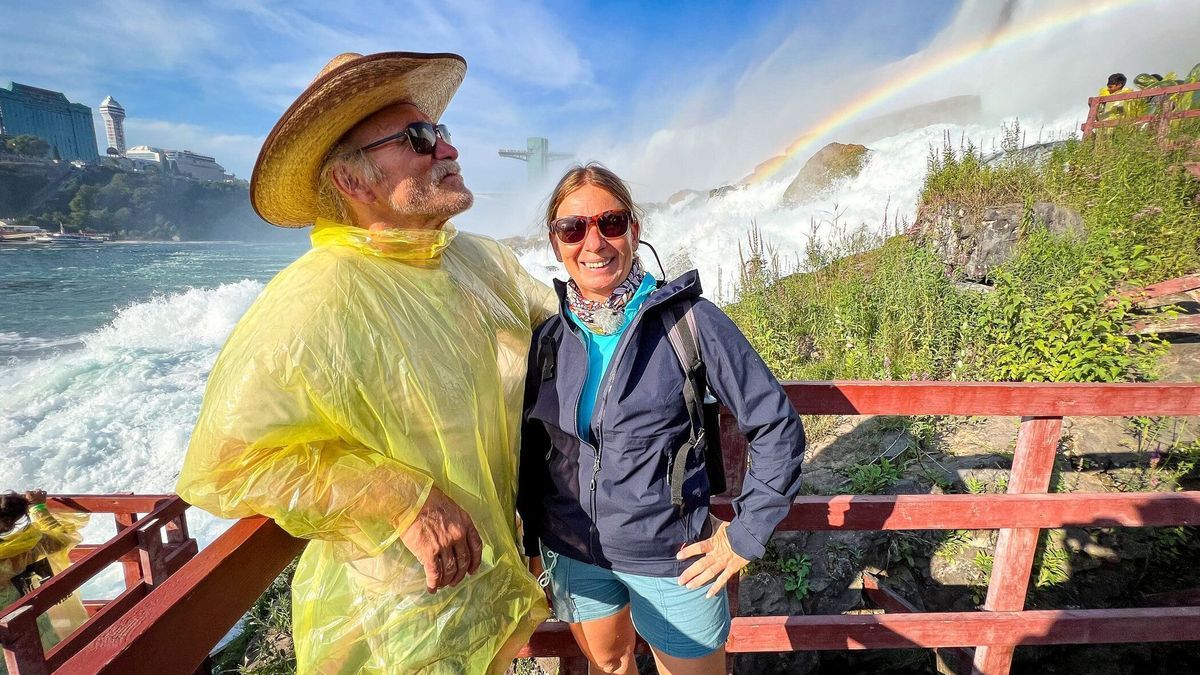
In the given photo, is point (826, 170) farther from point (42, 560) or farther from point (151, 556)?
point (42, 560)

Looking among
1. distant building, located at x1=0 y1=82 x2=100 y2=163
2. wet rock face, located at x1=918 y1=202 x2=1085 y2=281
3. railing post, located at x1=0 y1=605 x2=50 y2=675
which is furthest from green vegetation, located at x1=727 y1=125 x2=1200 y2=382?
distant building, located at x1=0 y1=82 x2=100 y2=163

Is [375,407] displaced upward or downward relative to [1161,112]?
downward

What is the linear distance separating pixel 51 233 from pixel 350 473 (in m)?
61.6

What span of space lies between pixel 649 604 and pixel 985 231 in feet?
21.3

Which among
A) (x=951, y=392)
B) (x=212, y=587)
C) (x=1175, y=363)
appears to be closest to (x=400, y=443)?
(x=212, y=587)

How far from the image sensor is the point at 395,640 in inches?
50.3

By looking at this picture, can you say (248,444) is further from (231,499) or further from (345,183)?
(345,183)

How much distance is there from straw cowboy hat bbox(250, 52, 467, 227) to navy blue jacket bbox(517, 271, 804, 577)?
2.40ft

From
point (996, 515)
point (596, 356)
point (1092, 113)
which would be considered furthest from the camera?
point (1092, 113)

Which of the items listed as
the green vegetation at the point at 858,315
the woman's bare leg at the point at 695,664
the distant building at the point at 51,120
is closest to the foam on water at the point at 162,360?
the green vegetation at the point at 858,315

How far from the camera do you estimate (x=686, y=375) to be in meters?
1.40

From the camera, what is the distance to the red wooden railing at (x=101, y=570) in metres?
1.40

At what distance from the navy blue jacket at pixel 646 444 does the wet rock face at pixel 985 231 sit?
5567 mm

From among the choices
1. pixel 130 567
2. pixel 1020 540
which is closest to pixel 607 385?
pixel 1020 540
